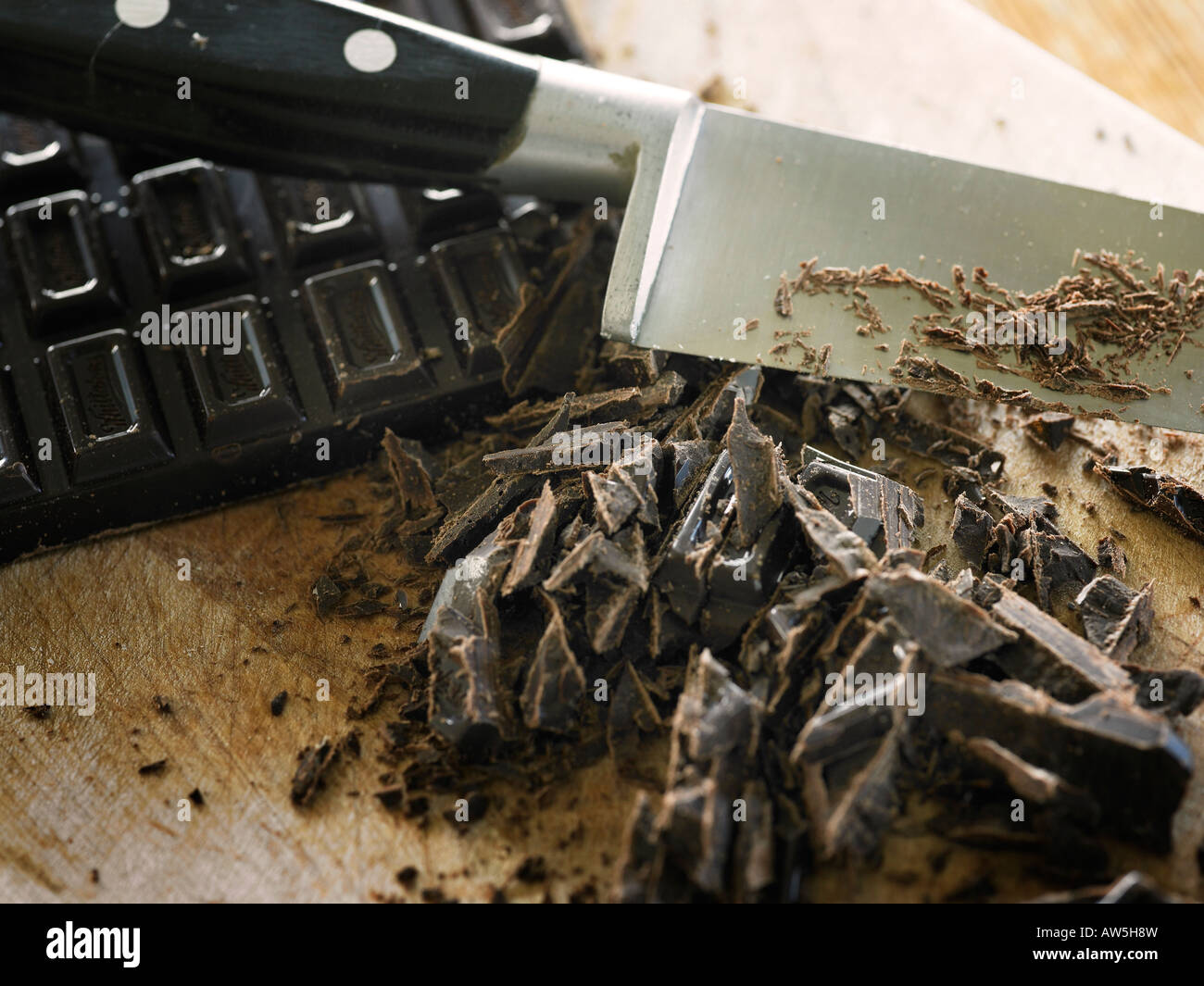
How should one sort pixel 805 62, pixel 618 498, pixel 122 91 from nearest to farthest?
pixel 618 498
pixel 122 91
pixel 805 62

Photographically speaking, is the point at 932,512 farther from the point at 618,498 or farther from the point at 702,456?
the point at 618,498

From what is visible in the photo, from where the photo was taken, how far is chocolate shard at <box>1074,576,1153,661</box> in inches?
85.8

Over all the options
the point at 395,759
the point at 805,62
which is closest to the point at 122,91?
the point at 395,759

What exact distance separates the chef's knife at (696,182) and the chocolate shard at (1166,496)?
16cm

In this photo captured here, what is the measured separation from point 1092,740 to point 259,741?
1783mm

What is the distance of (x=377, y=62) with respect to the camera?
247 cm

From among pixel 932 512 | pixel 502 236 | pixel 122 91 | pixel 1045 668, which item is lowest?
pixel 1045 668

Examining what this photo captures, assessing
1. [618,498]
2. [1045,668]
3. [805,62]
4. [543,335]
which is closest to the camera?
[1045,668]

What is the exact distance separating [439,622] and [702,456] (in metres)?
0.74

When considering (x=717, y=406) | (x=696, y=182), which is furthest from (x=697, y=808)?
(x=696, y=182)

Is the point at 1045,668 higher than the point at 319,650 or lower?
higher

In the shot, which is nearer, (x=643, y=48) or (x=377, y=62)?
(x=377, y=62)
